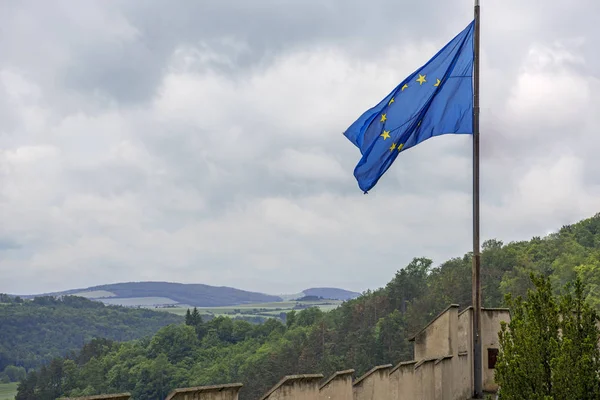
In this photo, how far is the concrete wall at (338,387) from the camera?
14.6m

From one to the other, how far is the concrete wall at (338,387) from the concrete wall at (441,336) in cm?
508

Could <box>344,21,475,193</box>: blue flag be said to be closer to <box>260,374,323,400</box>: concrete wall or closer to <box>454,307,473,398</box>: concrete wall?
<box>454,307,473,398</box>: concrete wall

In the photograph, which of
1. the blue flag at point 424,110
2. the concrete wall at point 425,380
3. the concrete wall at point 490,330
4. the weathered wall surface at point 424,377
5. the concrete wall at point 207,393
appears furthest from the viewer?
the concrete wall at point 490,330

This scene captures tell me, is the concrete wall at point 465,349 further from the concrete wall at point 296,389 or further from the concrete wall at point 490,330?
the concrete wall at point 296,389

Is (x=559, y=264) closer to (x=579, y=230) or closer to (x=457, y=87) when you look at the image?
(x=579, y=230)

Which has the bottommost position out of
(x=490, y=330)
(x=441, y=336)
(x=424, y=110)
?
(x=441, y=336)

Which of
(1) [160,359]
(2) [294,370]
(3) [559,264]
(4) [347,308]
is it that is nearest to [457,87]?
(3) [559,264]

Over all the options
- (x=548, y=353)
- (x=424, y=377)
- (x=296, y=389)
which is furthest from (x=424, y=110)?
(x=296, y=389)

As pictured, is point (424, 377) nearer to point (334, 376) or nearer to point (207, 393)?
point (334, 376)

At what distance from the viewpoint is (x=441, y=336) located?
20125mm

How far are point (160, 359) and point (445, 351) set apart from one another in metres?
178

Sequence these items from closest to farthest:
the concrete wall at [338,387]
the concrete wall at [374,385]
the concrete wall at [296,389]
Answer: the concrete wall at [296,389]
the concrete wall at [338,387]
the concrete wall at [374,385]

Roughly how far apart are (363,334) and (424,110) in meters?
133

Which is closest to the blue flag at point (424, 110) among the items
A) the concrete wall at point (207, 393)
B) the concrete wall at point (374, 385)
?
the concrete wall at point (374, 385)
